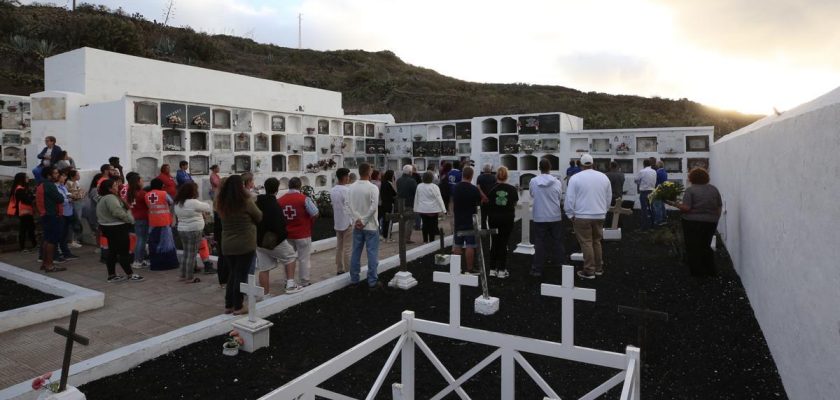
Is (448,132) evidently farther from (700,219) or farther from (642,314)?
(642,314)

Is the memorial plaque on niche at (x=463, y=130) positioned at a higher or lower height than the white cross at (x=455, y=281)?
higher

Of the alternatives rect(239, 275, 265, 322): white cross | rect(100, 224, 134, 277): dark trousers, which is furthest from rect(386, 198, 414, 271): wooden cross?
rect(100, 224, 134, 277): dark trousers

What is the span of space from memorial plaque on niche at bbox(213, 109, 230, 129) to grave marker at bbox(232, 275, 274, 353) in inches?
357

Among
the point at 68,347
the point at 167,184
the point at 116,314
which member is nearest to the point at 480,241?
the point at 68,347

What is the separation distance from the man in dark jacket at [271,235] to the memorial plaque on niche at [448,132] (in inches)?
483

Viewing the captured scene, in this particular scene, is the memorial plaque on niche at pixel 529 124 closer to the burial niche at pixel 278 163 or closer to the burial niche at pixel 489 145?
the burial niche at pixel 489 145

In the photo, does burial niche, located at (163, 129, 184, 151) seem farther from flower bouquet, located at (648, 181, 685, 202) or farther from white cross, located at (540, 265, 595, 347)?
white cross, located at (540, 265, 595, 347)

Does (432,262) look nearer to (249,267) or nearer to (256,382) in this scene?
(249,267)

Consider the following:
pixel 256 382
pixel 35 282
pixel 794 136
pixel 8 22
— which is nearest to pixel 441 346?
pixel 256 382

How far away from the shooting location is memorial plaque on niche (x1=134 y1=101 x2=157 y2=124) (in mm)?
10477

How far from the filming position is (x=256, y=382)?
3734mm

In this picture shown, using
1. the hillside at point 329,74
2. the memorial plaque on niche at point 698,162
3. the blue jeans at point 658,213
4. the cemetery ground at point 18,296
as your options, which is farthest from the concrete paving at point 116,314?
the hillside at point 329,74

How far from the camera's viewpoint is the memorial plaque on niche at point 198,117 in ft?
37.6

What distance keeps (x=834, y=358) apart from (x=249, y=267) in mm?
4559
